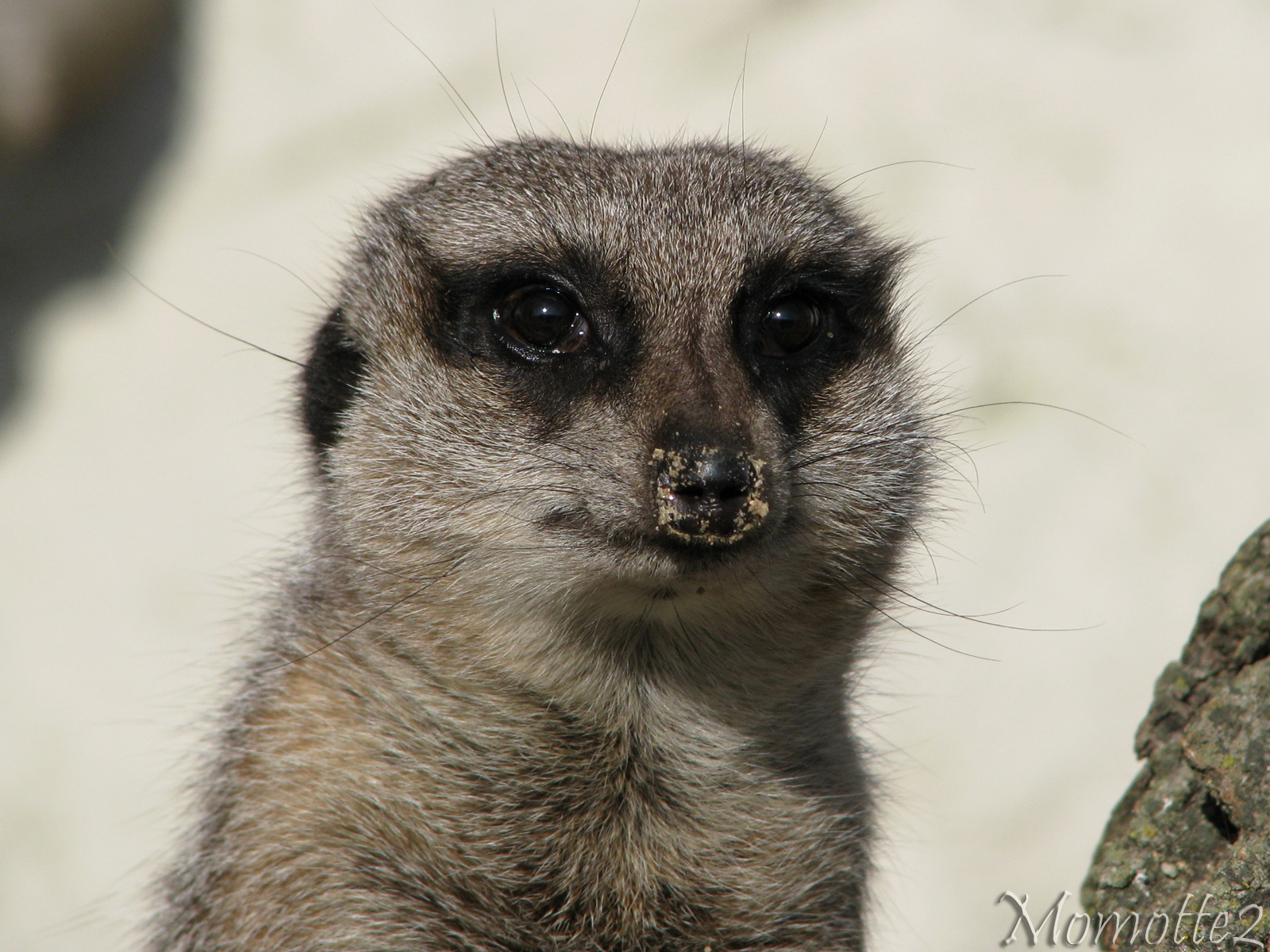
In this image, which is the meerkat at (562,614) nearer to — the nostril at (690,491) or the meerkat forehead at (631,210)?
the meerkat forehead at (631,210)

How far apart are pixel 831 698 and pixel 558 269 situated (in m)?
1.41

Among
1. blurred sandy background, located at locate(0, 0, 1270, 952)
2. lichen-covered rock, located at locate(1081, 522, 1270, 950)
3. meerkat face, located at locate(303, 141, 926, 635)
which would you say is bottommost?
lichen-covered rock, located at locate(1081, 522, 1270, 950)

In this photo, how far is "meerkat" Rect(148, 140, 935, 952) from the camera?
2922 mm

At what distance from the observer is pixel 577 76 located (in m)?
7.84

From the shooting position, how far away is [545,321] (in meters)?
3.00

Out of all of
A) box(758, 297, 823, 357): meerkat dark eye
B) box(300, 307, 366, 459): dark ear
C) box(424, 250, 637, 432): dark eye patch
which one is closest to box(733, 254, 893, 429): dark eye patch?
box(758, 297, 823, 357): meerkat dark eye

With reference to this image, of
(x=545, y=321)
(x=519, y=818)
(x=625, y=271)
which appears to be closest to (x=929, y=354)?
(x=625, y=271)

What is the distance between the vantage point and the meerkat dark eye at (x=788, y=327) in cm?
321

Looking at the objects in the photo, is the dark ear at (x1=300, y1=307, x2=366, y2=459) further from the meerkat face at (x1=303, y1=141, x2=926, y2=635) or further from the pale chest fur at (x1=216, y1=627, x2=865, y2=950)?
→ the pale chest fur at (x1=216, y1=627, x2=865, y2=950)

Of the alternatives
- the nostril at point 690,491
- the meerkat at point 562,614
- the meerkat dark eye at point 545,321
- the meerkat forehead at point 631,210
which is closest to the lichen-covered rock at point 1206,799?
the meerkat at point 562,614

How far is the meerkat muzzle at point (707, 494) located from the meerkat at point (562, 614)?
12cm

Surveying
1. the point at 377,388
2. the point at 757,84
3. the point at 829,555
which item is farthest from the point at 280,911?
the point at 757,84

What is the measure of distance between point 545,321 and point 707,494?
73 cm
